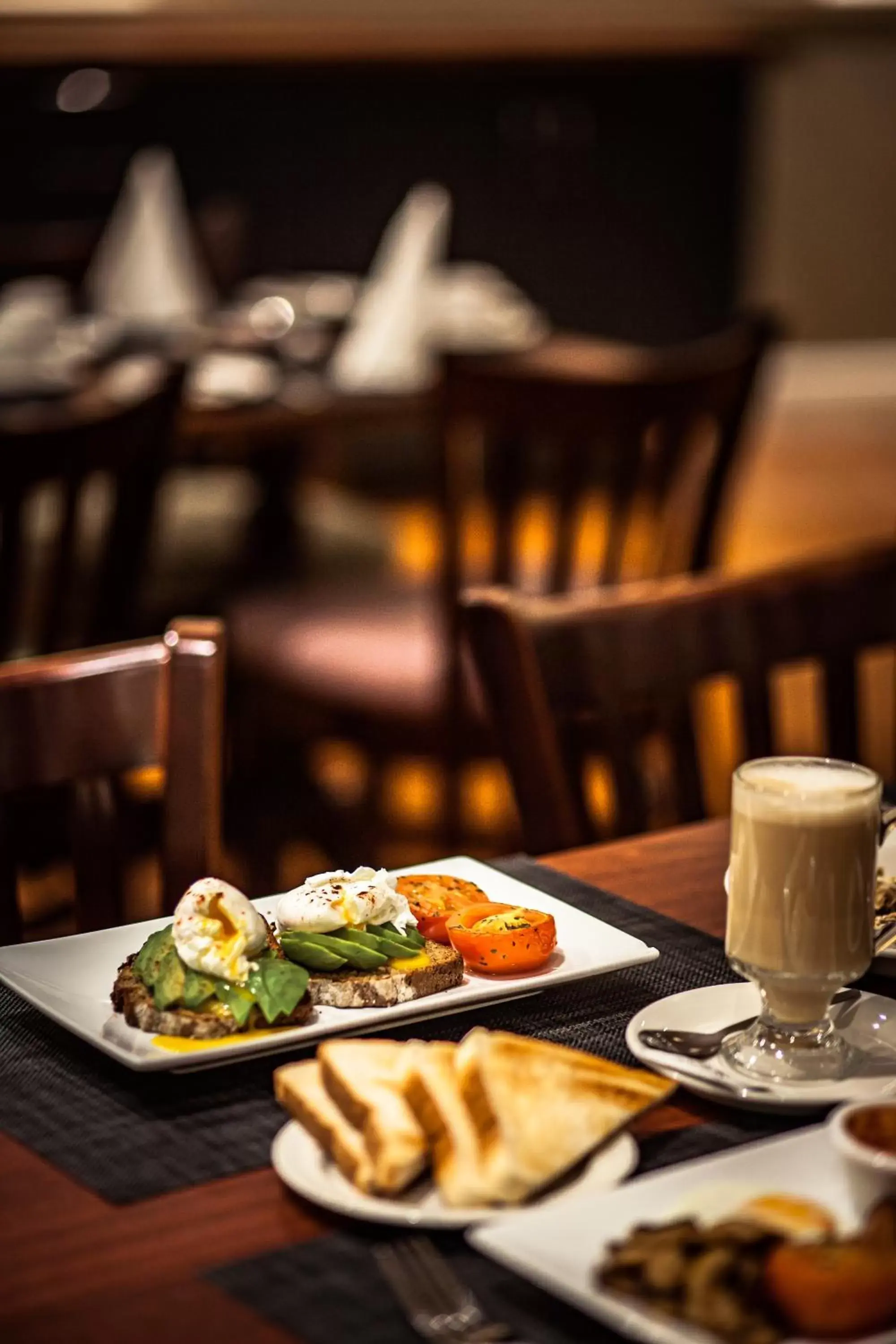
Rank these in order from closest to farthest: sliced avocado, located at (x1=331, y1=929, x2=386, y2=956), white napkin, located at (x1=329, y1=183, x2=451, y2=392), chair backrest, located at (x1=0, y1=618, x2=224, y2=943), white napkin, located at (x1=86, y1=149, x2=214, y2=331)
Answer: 1. sliced avocado, located at (x1=331, y1=929, x2=386, y2=956)
2. chair backrest, located at (x1=0, y1=618, x2=224, y2=943)
3. white napkin, located at (x1=329, y1=183, x2=451, y2=392)
4. white napkin, located at (x1=86, y1=149, x2=214, y2=331)

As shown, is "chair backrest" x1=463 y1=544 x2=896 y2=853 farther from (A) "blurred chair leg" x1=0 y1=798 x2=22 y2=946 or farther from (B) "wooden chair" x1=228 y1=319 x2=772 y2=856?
(B) "wooden chair" x1=228 y1=319 x2=772 y2=856

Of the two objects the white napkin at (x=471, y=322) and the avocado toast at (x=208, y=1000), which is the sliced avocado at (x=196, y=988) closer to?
the avocado toast at (x=208, y=1000)

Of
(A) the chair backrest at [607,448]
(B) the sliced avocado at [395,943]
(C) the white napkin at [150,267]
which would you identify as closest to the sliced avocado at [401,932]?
(B) the sliced avocado at [395,943]

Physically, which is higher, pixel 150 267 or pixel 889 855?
pixel 150 267

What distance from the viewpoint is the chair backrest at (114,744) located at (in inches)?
53.0

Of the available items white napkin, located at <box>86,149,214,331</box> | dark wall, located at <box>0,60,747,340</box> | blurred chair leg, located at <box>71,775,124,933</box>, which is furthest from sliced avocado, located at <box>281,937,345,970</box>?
dark wall, located at <box>0,60,747,340</box>

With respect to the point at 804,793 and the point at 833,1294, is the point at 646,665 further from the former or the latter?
the point at 833,1294

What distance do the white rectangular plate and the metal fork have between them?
0.61 ft

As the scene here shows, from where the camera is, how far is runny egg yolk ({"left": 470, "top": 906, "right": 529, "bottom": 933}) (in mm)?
1038

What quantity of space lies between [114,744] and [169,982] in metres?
0.45

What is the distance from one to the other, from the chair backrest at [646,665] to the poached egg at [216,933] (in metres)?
0.54

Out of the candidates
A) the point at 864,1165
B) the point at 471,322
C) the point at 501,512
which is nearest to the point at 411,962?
the point at 864,1165

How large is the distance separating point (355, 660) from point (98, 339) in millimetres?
899

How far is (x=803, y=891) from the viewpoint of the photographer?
94cm
